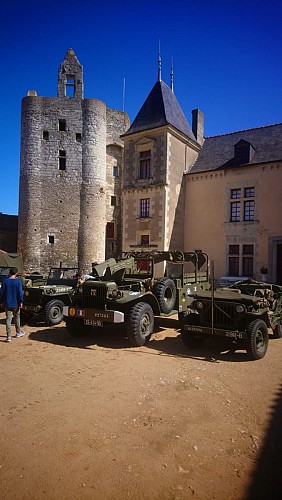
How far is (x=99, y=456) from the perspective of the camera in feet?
10.5

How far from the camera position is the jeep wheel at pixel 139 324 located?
24.1ft

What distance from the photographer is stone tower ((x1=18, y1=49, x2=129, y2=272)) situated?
89.7 ft

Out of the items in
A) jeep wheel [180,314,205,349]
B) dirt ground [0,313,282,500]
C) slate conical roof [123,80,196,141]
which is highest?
slate conical roof [123,80,196,141]

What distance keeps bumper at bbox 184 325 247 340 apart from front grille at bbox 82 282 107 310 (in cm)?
219

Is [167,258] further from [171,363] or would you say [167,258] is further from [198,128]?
[198,128]

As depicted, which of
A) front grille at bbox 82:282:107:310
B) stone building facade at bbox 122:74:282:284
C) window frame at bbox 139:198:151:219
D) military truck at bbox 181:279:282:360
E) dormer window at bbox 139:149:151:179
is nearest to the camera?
military truck at bbox 181:279:282:360

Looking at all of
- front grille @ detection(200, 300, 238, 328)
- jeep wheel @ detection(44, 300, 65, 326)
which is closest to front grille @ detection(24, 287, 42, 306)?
jeep wheel @ detection(44, 300, 65, 326)

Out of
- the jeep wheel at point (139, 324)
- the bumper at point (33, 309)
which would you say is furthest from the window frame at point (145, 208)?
the jeep wheel at point (139, 324)

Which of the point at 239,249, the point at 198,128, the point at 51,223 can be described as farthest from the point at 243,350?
the point at 51,223

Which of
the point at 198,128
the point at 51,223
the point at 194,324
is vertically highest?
the point at 198,128

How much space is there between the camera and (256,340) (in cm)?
666

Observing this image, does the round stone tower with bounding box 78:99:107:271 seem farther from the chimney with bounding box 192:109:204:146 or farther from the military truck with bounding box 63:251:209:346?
the military truck with bounding box 63:251:209:346

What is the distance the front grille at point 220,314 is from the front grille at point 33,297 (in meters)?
5.25

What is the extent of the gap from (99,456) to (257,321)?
4538mm
